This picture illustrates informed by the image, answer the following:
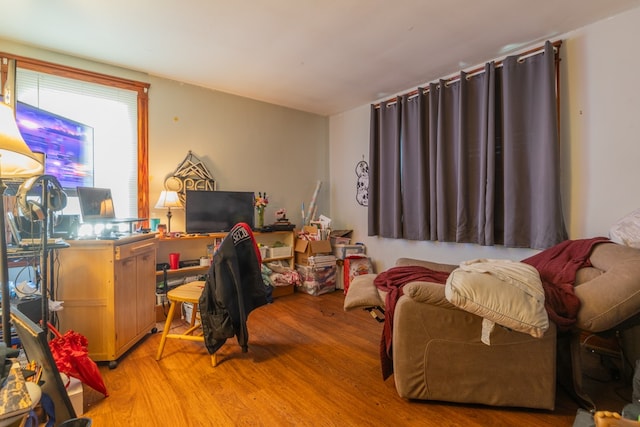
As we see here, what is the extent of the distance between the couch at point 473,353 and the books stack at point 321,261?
2.20m

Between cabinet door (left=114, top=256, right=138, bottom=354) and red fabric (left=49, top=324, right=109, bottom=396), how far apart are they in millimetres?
356

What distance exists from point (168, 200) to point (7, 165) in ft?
5.46

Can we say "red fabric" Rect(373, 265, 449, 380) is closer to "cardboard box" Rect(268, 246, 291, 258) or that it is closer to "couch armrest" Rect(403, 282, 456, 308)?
"couch armrest" Rect(403, 282, 456, 308)

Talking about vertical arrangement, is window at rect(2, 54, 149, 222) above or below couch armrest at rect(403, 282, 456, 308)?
above

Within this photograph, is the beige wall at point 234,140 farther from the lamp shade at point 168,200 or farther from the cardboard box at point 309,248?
the cardboard box at point 309,248

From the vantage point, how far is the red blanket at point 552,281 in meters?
1.55

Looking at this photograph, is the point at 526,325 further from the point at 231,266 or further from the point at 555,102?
the point at 555,102

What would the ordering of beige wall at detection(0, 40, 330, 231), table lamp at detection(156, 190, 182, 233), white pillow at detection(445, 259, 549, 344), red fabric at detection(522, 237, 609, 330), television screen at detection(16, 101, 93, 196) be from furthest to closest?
beige wall at detection(0, 40, 330, 231) < table lamp at detection(156, 190, 182, 233) < television screen at detection(16, 101, 93, 196) < red fabric at detection(522, 237, 609, 330) < white pillow at detection(445, 259, 549, 344)

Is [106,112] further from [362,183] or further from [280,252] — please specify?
[362,183]

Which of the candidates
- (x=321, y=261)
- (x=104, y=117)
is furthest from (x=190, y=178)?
(x=321, y=261)

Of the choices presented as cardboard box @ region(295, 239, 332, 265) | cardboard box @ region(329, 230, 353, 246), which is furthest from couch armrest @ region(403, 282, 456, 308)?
cardboard box @ region(329, 230, 353, 246)

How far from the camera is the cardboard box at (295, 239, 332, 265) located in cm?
392

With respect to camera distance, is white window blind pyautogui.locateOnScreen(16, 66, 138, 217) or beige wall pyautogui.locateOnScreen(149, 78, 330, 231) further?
beige wall pyautogui.locateOnScreen(149, 78, 330, 231)

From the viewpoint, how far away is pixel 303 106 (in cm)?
426
